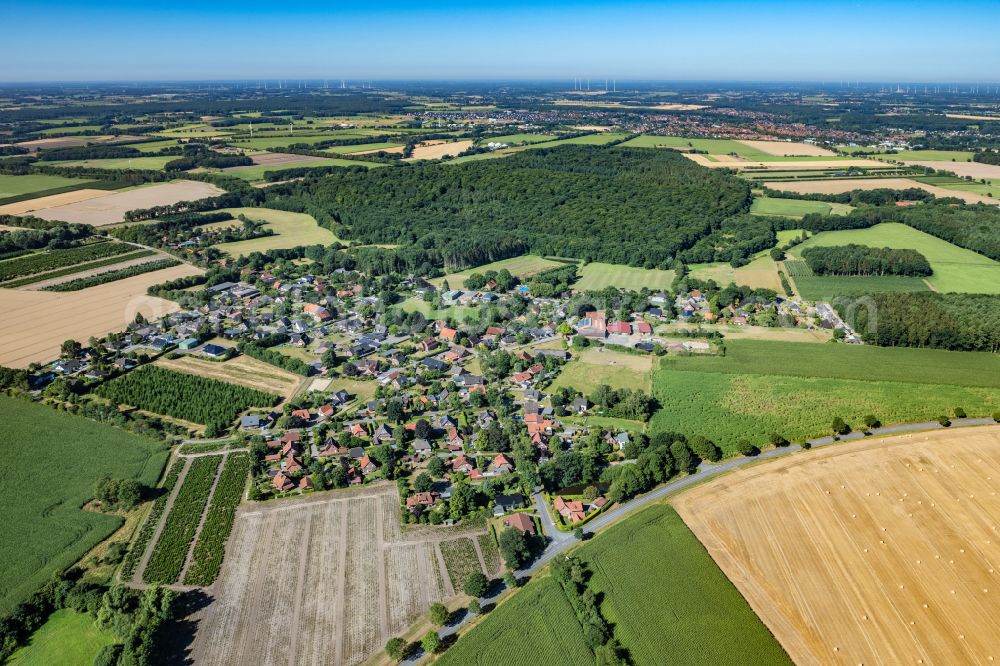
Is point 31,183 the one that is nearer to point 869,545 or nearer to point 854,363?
point 854,363

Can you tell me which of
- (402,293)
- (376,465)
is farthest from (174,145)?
(376,465)

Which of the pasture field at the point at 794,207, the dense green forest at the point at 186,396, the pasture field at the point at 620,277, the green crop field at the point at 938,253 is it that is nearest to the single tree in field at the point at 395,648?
the dense green forest at the point at 186,396

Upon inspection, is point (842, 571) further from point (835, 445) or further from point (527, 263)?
point (527, 263)

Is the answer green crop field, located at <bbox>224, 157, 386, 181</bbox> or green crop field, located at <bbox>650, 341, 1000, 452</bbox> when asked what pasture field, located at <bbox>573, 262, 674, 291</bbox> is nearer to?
green crop field, located at <bbox>650, 341, 1000, 452</bbox>

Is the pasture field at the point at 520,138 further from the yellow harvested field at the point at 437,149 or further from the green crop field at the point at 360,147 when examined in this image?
the green crop field at the point at 360,147

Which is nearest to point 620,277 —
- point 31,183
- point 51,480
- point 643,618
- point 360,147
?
point 643,618
